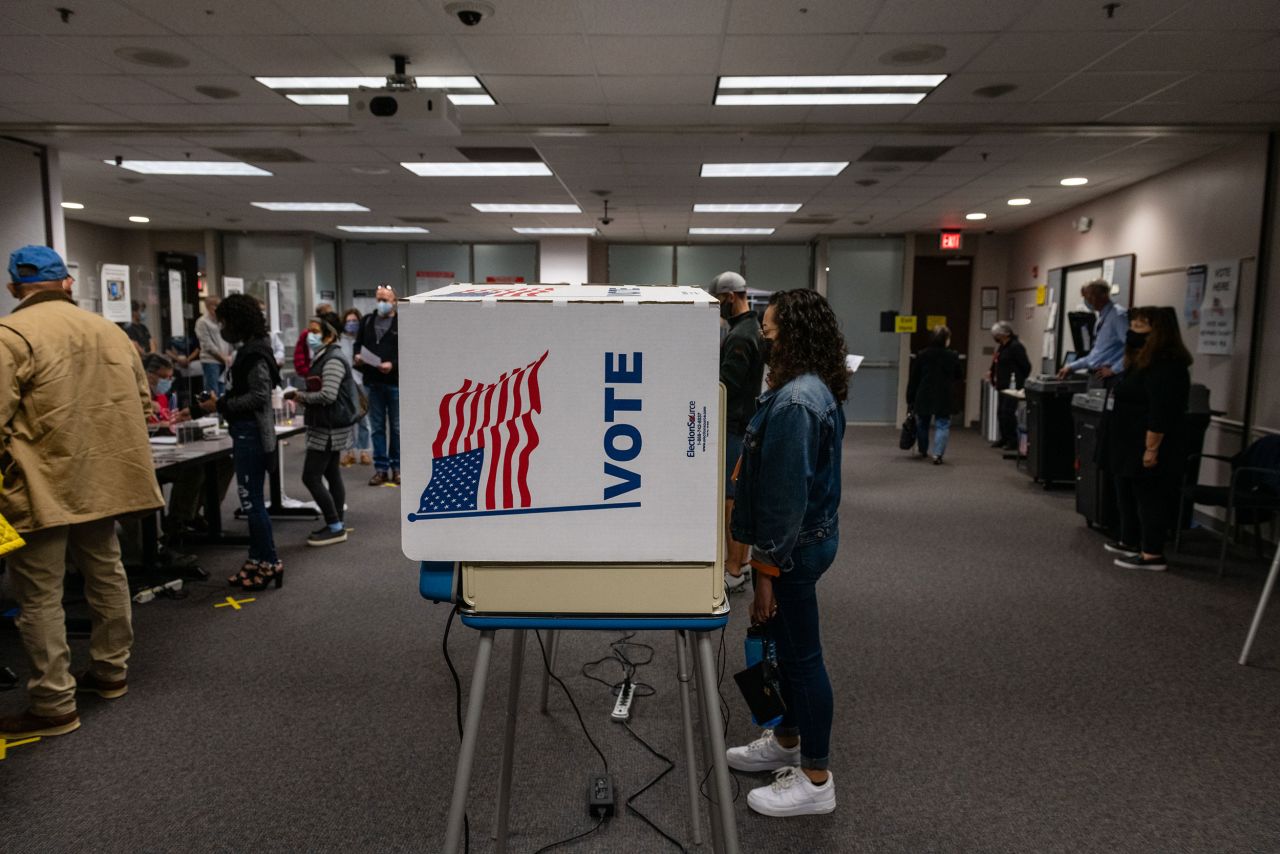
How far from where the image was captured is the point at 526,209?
9.86 m

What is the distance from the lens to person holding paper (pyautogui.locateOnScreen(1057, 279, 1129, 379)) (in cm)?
629

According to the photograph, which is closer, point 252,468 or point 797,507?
point 797,507

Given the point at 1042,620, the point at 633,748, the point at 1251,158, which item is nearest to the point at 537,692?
the point at 633,748

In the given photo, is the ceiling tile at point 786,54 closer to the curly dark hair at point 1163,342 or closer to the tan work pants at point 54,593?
the curly dark hair at point 1163,342

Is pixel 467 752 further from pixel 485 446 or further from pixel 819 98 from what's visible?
pixel 819 98

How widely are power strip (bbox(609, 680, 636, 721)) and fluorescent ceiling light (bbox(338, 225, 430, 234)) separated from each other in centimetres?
999

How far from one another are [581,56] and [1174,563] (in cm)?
Answer: 463

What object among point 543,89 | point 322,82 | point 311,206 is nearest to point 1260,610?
point 543,89

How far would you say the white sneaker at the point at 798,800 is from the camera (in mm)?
2270

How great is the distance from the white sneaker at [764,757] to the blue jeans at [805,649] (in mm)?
222

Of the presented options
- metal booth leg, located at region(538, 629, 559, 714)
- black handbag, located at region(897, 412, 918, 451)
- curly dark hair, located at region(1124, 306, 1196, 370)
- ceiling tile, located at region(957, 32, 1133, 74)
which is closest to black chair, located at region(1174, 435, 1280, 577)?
curly dark hair, located at region(1124, 306, 1196, 370)

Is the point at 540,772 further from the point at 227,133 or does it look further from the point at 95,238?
the point at 95,238

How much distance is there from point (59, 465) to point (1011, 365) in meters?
8.99

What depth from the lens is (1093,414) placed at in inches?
220
